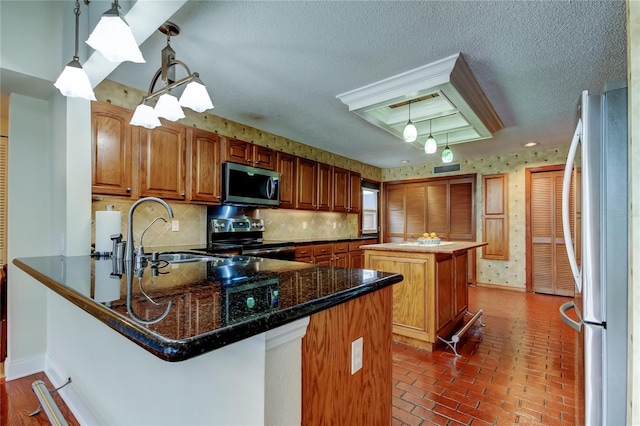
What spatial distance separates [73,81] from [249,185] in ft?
7.28

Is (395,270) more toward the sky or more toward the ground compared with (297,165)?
more toward the ground

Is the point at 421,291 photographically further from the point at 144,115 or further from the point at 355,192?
the point at 355,192

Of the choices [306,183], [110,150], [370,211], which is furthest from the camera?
[370,211]

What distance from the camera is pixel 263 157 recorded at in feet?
12.7

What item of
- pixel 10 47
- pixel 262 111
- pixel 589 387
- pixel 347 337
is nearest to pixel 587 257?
pixel 589 387

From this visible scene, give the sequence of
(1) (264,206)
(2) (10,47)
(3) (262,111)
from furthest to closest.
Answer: (1) (264,206) → (3) (262,111) → (2) (10,47)

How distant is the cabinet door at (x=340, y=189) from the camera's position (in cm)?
513

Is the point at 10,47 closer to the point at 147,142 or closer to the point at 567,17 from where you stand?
the point at 147,142

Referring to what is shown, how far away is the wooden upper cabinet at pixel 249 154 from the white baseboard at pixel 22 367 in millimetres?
2387

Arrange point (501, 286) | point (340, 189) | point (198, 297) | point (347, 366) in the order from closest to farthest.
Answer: point (198, 297) < point (347, 366) < point (340, 189) < point (501, 286)

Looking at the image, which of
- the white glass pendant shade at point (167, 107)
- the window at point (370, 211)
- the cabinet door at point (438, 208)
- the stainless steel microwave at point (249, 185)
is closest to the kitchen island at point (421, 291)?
the stainless steel microwave at point (249, 185)

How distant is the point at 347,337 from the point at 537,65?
8.70 feet

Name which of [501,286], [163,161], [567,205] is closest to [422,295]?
[567,205]

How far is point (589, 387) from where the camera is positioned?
121 centimetres
